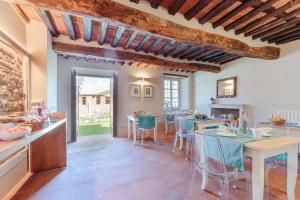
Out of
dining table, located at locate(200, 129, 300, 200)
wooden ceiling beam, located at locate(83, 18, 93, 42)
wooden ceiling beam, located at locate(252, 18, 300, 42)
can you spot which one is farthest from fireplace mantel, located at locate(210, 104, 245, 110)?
wooden ceiling beam, located at locate(83, 18, 93, 42)

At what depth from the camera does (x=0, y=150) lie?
1061 millimetres

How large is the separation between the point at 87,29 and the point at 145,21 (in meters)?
1.38

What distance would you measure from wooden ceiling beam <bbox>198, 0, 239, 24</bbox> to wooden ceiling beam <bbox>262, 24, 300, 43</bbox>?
1916mm

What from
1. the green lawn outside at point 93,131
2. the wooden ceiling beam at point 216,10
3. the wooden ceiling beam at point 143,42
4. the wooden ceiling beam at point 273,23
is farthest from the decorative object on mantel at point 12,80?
the wooden ceiling beam at point 273,23

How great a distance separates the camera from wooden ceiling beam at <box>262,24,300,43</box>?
10.8ft

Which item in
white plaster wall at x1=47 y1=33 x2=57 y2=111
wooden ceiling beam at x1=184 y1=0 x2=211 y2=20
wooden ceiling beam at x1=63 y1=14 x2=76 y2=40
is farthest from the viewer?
white plaster wall at x1=47 y1=33 x2=57 y2=111

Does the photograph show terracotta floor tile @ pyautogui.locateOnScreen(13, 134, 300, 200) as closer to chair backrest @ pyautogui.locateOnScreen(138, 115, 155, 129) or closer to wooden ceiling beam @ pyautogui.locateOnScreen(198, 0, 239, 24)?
chair backrest @ pyautogui.locateOnScreen(138, 115, 155, 129)

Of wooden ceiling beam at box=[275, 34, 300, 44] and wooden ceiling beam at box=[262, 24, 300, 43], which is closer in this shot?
wooden ceiling beam at box=[262, 24, 300, 43]

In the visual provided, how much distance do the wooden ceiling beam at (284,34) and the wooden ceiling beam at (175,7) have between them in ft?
8.52

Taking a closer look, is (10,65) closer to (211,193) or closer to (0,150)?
(0,150)

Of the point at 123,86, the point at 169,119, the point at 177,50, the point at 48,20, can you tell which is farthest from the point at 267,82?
the point at 48,20

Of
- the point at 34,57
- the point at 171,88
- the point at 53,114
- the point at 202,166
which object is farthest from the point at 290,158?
the point at 171,88

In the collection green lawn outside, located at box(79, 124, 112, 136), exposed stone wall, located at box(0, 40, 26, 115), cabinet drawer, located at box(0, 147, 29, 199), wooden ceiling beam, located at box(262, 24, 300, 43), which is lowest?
green lawn outside, located at box(79, 124, 112, 136)

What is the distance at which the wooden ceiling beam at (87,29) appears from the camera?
2844mm
